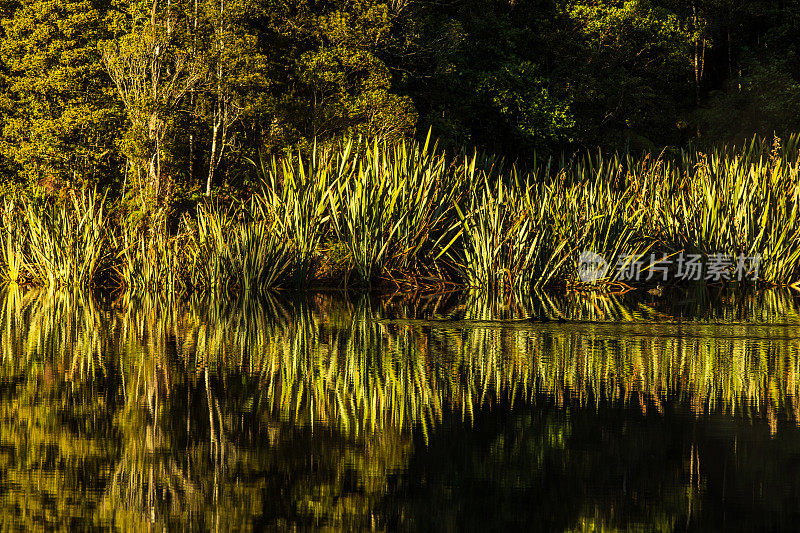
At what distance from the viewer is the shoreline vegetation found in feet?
51.1

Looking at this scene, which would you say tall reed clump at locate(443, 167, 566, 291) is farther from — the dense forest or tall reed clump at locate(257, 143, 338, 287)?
the dense forest

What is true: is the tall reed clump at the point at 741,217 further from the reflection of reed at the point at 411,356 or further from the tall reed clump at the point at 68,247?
the tall reed clump at the point at 68,247

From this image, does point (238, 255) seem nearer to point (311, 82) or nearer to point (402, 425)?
point (311, 82)

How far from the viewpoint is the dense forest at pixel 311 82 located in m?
20.8

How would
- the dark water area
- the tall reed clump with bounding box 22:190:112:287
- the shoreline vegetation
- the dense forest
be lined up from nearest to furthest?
the dark water area → the shoreline vegetation → the tall reed clump with bounding box 22:190:112:287 → the dense forest

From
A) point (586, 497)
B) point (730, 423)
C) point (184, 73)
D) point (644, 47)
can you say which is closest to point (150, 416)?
point (586, 497)

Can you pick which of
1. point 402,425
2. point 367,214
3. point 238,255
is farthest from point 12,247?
point 402,425

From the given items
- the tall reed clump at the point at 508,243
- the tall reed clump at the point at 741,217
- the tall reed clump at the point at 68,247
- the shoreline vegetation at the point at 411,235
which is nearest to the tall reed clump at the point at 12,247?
the shoreline vegetation at the point at 411,235

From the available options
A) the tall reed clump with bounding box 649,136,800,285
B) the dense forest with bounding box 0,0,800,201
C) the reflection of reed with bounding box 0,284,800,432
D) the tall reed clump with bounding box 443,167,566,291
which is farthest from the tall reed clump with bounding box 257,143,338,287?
the tall reed clump with bounding box 649,136,800,285

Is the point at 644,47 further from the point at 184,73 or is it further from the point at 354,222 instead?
the point at 354,222

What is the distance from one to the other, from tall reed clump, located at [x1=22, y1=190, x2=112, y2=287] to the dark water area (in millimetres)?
4820

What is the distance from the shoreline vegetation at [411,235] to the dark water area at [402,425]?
4.51m

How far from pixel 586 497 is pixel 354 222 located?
453 inches

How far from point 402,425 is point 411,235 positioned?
10.2m
